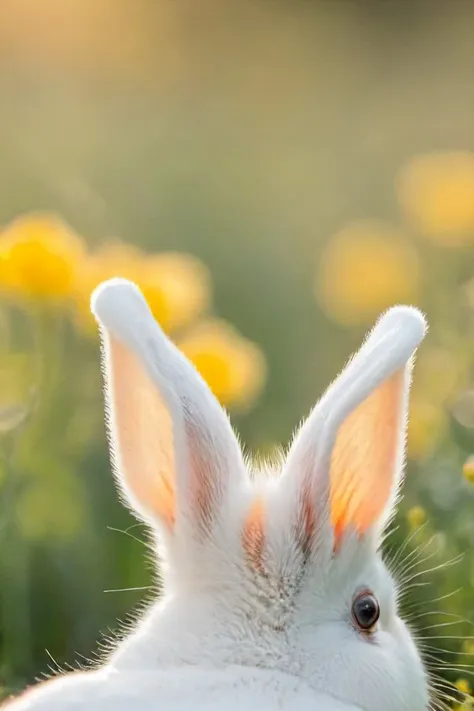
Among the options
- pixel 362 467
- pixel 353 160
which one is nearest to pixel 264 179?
pixel 353 160

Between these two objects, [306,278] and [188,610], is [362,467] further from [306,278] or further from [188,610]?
[306,278]

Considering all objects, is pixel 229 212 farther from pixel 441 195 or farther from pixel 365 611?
pixel 365 611

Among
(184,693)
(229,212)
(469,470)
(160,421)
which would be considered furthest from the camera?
(229,212)

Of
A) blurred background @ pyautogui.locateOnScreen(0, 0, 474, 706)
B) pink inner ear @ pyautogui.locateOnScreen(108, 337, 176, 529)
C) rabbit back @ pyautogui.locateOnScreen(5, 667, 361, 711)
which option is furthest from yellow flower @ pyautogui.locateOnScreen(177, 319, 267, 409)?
rabbit back @ pyautogui.locateOnScreen(5, 667, 361, 711)

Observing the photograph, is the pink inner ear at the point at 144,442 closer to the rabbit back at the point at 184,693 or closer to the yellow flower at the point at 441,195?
the rabbit back at the point at 184,693

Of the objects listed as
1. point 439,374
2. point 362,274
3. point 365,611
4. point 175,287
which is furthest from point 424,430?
point 365,611

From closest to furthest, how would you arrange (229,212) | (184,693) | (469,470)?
(184,693) < (469,470) < (229,212)

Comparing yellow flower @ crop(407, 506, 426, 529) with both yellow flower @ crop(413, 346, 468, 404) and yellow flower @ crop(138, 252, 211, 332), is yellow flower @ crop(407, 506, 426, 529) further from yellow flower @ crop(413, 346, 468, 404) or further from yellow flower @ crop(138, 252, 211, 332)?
yellow flower @ crop(138, 252, 211, 332)
